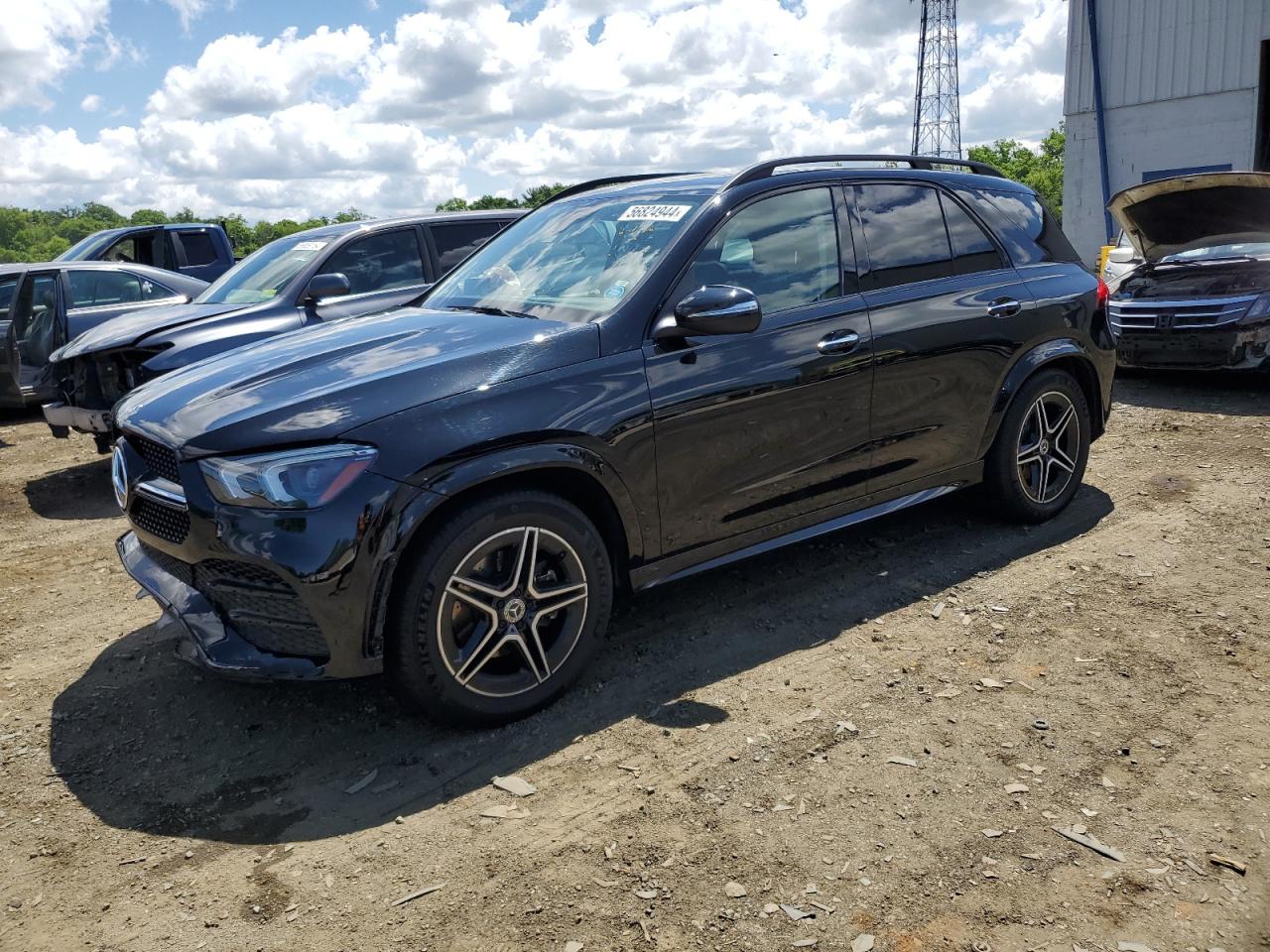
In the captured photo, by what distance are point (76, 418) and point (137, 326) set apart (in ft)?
2.58

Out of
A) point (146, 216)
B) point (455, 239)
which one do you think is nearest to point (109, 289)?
point (455, 239)

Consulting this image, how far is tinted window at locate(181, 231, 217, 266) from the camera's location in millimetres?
14492

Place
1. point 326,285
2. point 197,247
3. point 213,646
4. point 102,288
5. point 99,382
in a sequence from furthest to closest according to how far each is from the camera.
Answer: point 197,247 → point 102,288 → point 99,382 → point 326,285 → point 213,646

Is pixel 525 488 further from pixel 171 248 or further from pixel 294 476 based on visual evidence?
pixel 171 248

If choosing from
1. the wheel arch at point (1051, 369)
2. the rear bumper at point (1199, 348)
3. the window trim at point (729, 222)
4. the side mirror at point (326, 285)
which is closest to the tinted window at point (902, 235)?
the window trim at point (729, 222)

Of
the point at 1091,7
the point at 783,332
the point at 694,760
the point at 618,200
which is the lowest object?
the point at 694,760

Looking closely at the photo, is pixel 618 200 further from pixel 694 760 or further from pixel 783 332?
pixel 694 760

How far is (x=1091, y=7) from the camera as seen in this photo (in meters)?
18.4

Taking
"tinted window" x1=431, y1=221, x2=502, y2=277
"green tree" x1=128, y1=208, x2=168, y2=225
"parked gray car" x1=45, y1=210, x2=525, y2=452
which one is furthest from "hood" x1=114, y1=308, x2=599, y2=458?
"green tree" x1=128, y1=208, x2=168, y2=225

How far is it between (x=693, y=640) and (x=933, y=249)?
2172mm

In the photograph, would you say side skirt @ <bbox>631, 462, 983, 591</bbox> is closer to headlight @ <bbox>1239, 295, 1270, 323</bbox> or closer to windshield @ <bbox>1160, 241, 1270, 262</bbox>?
headlight @ <bbox>1239, 295, 1270, 323</bbox>

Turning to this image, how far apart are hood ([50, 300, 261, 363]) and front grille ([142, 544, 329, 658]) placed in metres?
4.47

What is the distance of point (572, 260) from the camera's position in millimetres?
4324

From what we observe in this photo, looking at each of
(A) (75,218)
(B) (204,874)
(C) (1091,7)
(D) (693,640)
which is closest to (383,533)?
(B) (204,874)
